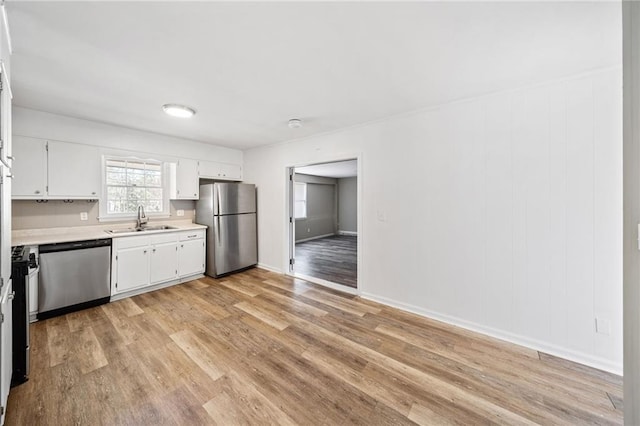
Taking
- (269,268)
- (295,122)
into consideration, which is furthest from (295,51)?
(269,268)

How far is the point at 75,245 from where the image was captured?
2.90 m

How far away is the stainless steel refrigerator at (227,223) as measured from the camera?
4.19 metres

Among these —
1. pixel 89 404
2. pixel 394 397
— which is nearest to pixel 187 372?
pixel 89 404

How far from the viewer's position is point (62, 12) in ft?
4.66

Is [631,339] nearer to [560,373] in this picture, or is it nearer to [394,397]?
[394,397]

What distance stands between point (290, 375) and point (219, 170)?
3902 mm

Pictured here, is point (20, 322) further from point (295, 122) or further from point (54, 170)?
point (295, 122)

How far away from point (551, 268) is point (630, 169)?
1.64m

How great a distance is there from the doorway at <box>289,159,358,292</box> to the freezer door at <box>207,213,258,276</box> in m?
0.84

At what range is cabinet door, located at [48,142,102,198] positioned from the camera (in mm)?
3029

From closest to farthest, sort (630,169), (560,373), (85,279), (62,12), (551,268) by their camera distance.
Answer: (630,169)
(62,12)
(560,373)
(551,268)
(85,279)

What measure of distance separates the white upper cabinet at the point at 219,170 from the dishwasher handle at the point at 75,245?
178 centimetres

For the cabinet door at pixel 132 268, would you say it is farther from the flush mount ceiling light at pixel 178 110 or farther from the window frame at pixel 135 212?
the flush mount ceiling light at pixel 178 110

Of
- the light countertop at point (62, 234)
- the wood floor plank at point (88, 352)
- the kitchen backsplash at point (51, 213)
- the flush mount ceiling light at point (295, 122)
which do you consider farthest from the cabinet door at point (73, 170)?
the flush mount ceiling light at point (295, 122)
